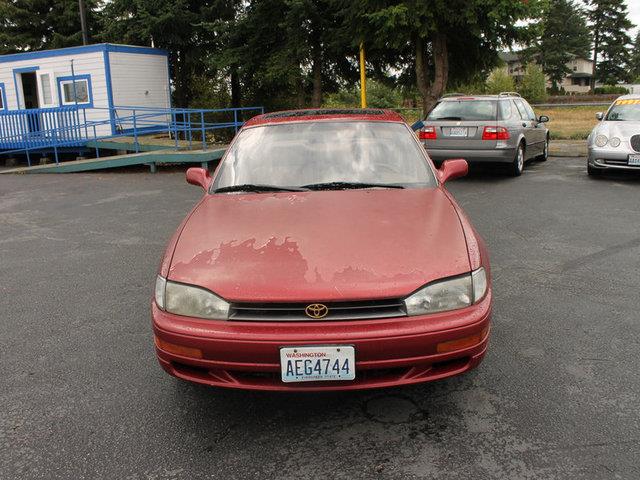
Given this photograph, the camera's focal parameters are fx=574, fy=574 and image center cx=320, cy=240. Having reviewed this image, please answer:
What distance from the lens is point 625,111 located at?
10.6m

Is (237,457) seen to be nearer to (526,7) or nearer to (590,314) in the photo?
(590,314)

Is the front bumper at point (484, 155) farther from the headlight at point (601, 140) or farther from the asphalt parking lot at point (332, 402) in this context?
the asphalt parking lot at point (332, 402)

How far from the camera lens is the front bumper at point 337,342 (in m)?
2.57

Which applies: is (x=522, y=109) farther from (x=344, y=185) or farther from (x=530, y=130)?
(x=344, y=185)

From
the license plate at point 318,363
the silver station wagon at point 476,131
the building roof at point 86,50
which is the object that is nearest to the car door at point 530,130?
the silver station wagon at point 476,131

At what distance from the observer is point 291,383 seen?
2.64m

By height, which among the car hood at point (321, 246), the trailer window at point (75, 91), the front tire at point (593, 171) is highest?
the trailer window at point (75, 91)

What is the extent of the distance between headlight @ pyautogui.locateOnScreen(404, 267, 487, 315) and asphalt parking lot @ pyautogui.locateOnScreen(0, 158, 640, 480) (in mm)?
636

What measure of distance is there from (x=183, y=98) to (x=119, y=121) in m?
3.94

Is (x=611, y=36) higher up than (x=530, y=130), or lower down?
higher up

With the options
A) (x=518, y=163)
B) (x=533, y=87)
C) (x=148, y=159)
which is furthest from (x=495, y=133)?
(x=533, y=87)

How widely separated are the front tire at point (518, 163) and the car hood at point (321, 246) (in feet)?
25.8

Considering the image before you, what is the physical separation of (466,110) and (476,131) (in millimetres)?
517

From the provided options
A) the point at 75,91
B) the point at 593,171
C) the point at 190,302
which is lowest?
the point at 593,171
